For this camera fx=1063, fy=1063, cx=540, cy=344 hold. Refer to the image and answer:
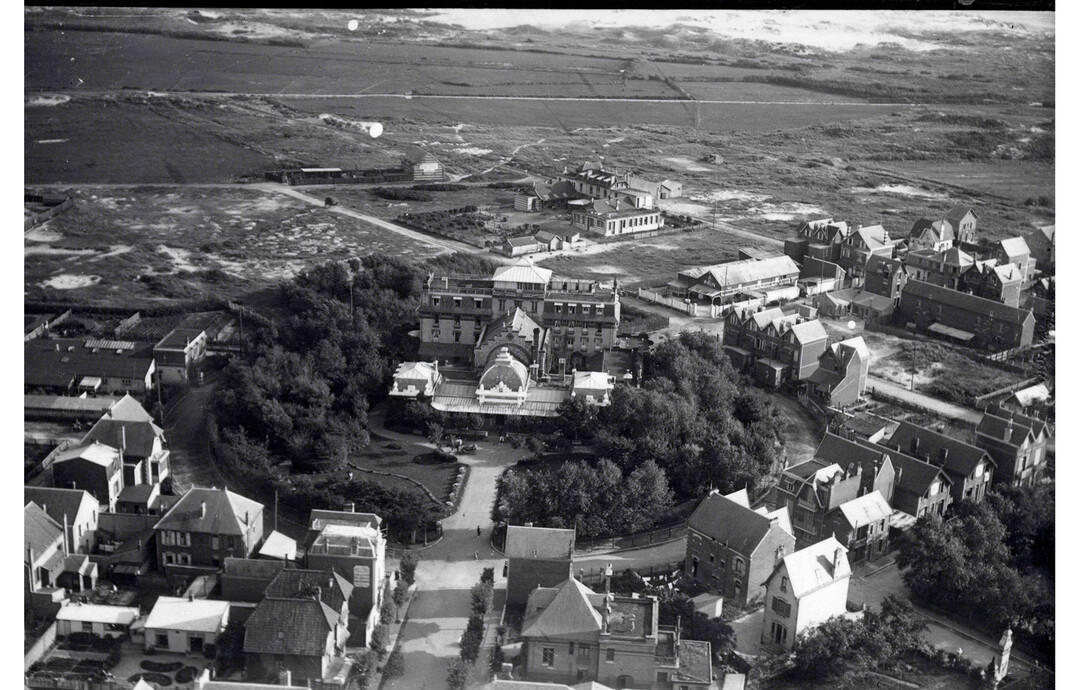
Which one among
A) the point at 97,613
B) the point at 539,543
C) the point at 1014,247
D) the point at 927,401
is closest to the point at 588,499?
the point at 539,543

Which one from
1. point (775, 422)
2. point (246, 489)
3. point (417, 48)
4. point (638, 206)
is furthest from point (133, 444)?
point (638, 206)

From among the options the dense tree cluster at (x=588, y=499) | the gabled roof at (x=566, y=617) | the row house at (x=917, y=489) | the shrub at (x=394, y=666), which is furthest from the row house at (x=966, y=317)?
the shrub at (x=394, y=666)

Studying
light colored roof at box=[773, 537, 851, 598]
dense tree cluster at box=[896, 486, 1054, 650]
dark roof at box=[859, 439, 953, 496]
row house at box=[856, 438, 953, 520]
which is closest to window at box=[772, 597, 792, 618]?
light colored roof at box=[773, 537, 851, 598]

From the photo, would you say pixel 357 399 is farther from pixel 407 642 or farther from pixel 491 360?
pixel 407 642

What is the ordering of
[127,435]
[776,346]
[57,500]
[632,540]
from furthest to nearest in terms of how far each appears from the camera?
[776,346], [127,435], [632,540], [57,500]

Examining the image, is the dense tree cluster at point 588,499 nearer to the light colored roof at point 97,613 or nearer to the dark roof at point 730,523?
the dark roof at point 730,523

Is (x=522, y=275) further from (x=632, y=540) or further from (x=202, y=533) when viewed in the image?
(x=202, y=533)
